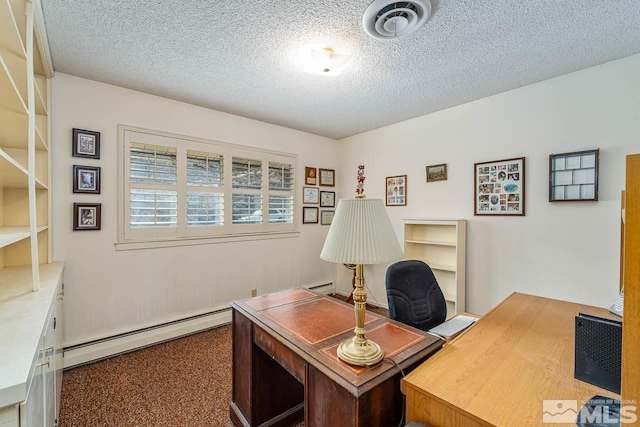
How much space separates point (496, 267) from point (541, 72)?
1.81 m

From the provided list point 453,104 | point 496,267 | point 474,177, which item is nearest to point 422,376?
point 496,267

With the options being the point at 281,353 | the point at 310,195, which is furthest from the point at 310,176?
the point at 281,353

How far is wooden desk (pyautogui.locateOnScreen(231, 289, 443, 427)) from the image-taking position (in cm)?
103

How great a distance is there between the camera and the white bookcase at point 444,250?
2.91m

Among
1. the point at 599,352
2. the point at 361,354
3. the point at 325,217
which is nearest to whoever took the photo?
the point at 599,352

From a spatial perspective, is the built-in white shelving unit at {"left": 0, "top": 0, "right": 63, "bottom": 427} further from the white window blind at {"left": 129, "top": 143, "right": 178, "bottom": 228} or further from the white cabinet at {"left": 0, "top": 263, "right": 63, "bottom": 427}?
the white window blind at {"left": 129, "top": 143, "right": 178, "bottom": 228}

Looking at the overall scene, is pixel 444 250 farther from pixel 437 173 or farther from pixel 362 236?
pixel 362 236

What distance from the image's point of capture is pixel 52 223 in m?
2.29

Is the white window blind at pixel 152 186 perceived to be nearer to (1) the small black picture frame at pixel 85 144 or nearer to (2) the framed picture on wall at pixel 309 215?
(1) the small black picture frame at pixel 85 144

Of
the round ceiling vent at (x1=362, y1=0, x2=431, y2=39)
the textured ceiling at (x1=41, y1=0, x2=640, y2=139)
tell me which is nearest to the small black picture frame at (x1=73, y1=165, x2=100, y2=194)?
the textured ceiling at (x1=41, y1=0, x2=640, y2=139)

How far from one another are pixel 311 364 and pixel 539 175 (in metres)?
2.66

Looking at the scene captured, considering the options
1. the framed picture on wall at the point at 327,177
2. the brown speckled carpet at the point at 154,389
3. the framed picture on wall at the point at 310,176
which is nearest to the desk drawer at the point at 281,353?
the brown speckled carpet at the point at 154,389

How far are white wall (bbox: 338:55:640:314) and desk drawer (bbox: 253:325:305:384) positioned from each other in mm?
2425

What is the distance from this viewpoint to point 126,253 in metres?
2.63
